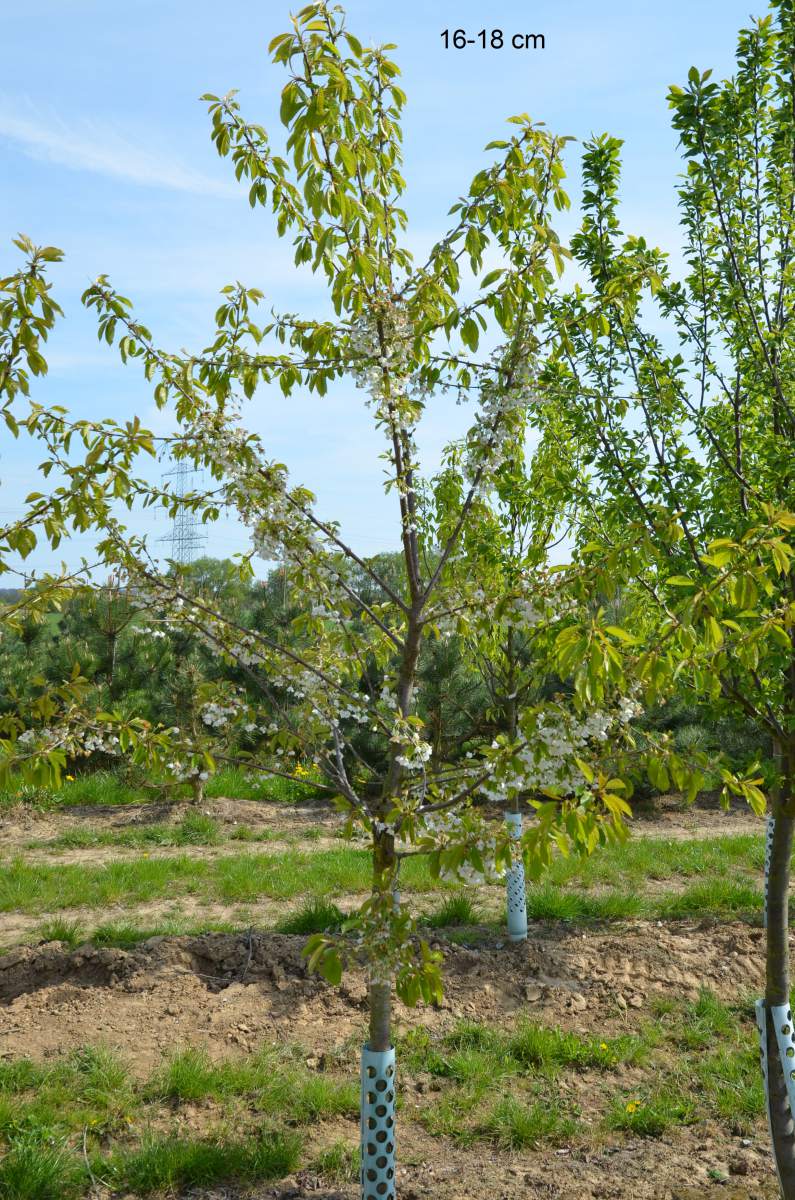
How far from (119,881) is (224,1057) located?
315 cm

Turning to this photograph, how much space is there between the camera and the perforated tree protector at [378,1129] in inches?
118

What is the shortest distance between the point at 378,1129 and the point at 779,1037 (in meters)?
1.61

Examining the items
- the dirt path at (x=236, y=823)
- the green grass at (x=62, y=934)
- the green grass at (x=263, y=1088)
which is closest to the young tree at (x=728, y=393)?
the green grass at (x=263, y=1088)

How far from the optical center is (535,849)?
2.29 m

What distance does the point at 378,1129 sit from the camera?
3.01m

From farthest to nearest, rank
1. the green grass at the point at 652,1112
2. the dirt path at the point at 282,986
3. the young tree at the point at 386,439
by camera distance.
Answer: the dirt path at the point at 282,986, the green grass at the point at 652,1112, the young tree at the point at 386,439

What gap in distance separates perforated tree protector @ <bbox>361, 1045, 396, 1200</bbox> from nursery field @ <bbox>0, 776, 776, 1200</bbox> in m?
0.56

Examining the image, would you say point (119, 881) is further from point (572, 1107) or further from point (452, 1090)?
point (572, 1107)

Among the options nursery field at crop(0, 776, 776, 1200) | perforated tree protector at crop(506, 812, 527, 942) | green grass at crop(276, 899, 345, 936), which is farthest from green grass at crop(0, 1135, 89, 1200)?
perforated tree protector at crop(506, 812, 527, 942)

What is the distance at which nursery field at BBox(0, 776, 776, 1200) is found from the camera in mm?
3615

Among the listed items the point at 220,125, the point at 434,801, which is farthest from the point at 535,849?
the point at 220,125

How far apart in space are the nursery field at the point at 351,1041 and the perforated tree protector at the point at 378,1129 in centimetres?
56

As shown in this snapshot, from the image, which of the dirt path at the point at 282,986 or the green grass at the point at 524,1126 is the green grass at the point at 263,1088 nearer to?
the dirt path at the point at 282,986

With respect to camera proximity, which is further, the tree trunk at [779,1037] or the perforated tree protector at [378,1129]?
the tree trunk at [779,1037]
